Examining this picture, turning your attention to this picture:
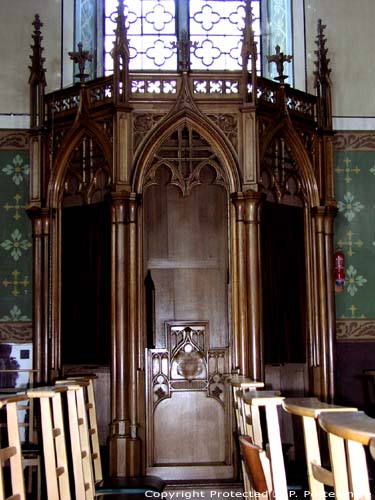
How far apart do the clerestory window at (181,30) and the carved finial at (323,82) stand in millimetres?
771

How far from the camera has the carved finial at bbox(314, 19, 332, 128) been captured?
26.7 feet

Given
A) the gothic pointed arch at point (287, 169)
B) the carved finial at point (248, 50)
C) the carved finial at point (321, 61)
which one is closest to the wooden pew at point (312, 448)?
the gothic pointed arch at point (287, 169)

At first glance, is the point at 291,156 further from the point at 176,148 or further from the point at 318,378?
the point at 318,378

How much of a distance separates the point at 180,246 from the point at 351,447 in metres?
A: 5.61

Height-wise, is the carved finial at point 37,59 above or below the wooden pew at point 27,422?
above

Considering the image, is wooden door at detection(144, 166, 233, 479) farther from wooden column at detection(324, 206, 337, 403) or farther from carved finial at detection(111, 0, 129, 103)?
wooden column at detection(324, 206, 337, 403)

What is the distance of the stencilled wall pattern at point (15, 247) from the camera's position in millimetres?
8203

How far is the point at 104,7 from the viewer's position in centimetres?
934

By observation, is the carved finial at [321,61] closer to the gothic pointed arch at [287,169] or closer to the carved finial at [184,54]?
the gothic pointed arch at [287,169]

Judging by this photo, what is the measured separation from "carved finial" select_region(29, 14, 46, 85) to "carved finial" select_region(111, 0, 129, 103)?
1069 millimetres

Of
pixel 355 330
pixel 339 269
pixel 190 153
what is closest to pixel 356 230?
pixel 339 269

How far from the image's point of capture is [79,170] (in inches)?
305

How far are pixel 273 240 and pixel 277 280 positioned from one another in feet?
1.34

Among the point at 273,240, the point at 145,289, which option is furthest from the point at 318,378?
the point at 145,289
